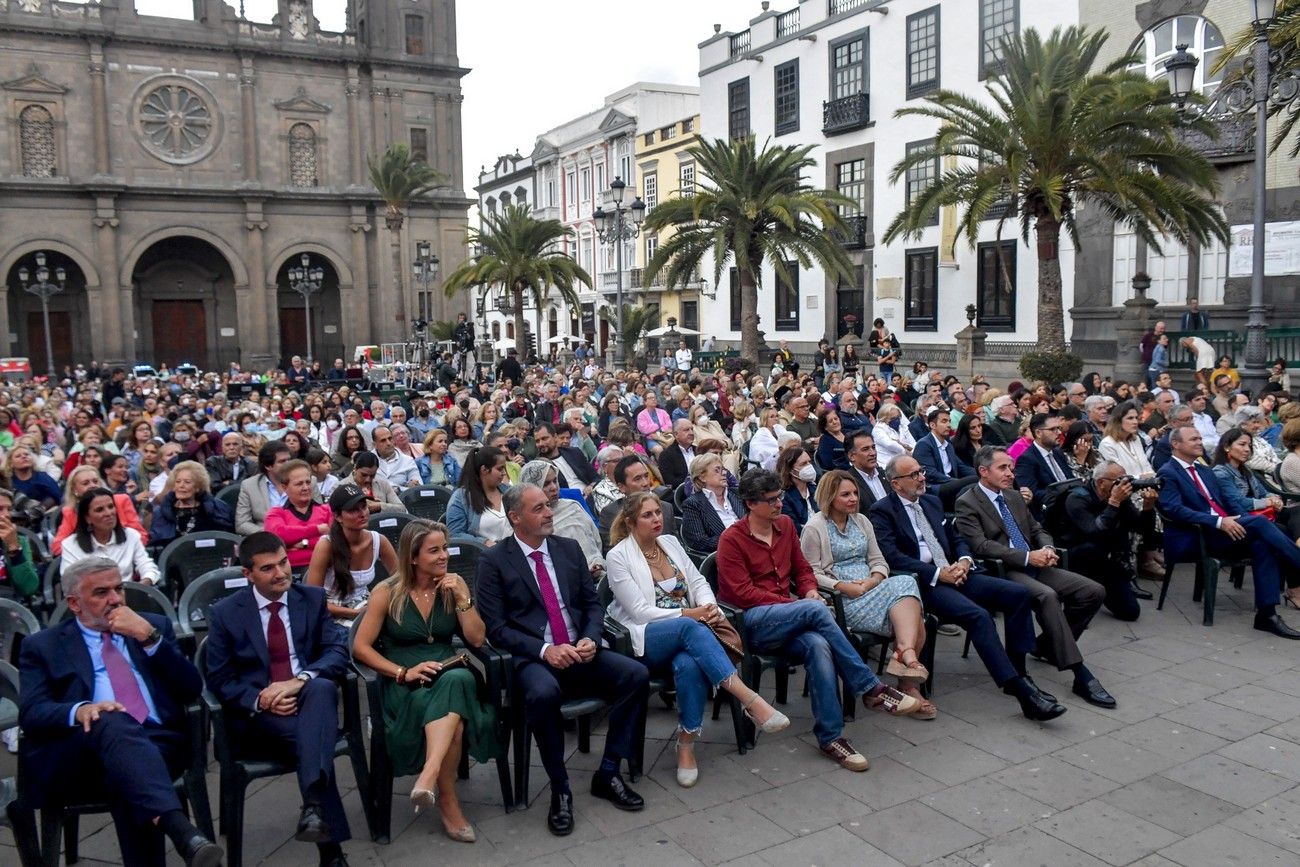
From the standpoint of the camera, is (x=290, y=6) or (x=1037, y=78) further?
(x=290, y=6)

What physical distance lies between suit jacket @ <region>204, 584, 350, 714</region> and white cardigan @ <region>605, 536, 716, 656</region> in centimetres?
150

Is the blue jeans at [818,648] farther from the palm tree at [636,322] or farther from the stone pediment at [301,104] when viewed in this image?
the stone pediment at [301,104]

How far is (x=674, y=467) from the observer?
951 centimetres

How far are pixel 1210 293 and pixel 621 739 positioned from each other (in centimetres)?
2353

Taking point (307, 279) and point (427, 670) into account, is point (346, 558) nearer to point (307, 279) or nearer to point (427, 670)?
point (427, 670)

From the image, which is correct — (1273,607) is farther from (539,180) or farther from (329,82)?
(539,180)

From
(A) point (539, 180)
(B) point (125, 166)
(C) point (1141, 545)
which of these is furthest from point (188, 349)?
(C) point (1141, 545)

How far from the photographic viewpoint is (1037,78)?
19.2m

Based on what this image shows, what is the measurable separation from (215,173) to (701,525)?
4496 centimetres

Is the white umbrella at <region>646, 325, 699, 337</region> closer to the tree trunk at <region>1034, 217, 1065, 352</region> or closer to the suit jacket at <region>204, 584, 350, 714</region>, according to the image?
the tree trunk at <region>1034, 217, 1065, 352</region>

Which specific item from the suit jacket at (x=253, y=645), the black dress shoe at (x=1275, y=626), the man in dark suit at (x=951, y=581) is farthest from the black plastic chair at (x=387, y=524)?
the black dress shoe at (x=1275, y=626)

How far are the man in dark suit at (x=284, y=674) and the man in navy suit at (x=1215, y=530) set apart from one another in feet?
20.3

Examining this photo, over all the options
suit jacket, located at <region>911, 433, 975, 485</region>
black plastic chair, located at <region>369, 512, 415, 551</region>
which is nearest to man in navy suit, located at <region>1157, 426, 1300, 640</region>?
suit jacket, located at <region>911, 433, 975, 485</region>

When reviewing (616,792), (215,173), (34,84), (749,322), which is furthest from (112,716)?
(34,84)
